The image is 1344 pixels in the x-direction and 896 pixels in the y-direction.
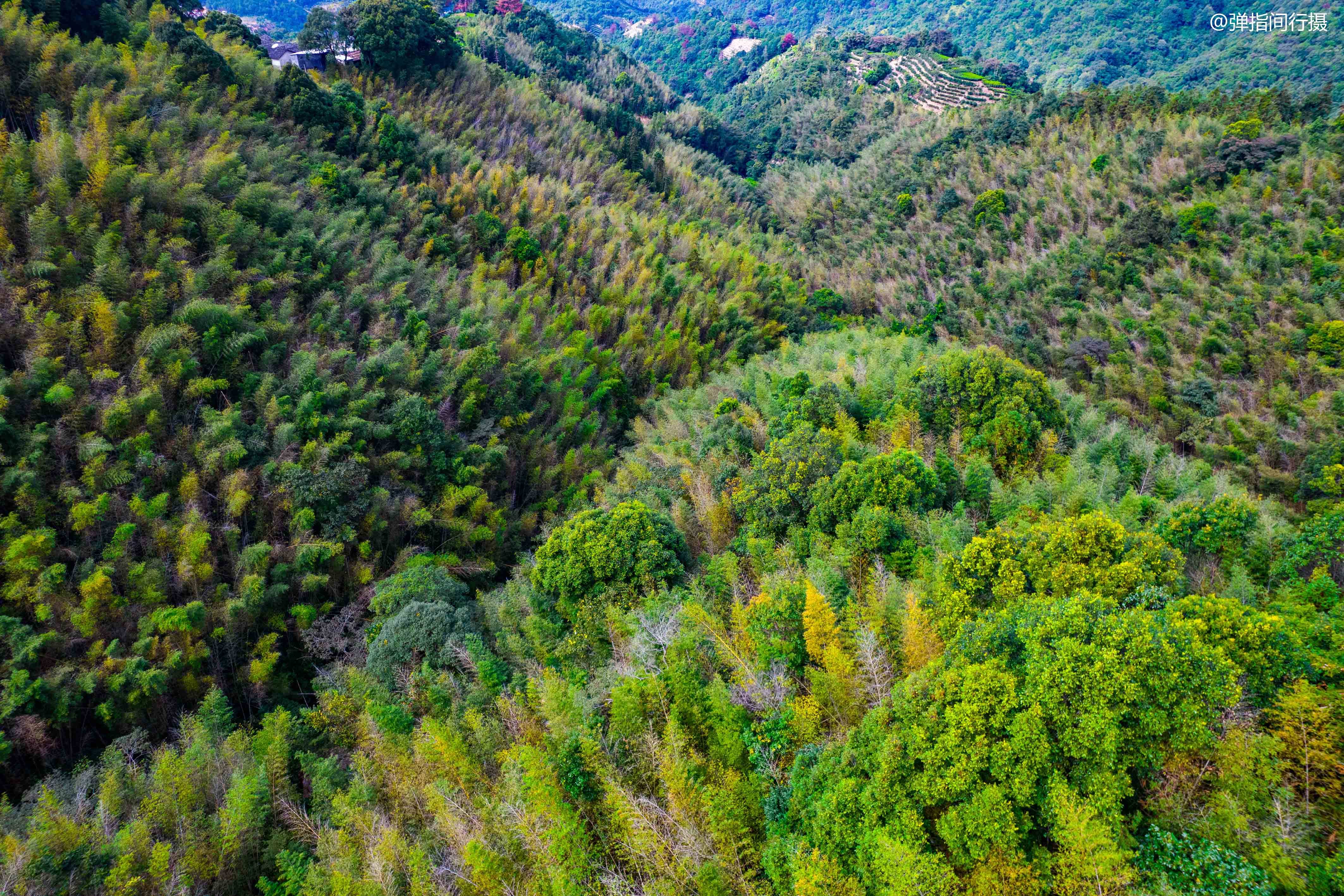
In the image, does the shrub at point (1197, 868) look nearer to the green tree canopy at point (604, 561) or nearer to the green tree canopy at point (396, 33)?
the green tree canopy at point (604, 561)

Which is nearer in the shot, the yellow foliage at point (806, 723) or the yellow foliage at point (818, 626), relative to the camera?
the yellow foliage at point (806, 723)

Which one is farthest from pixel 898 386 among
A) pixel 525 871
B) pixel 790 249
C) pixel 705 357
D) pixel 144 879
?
pixel 790 249

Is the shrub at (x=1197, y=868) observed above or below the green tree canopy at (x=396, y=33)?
below

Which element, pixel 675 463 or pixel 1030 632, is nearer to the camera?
pixel 1030 632

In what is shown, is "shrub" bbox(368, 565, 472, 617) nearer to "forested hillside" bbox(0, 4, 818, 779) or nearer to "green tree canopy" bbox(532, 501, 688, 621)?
"forested hillside" bbox(0, 4, 818, 779)

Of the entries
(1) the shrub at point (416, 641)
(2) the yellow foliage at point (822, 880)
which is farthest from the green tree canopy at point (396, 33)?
(2) the yellow foliage at point (822, 880)

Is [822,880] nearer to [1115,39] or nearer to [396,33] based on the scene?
[396,33]

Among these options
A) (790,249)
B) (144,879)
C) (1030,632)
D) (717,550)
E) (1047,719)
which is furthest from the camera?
(790,249)

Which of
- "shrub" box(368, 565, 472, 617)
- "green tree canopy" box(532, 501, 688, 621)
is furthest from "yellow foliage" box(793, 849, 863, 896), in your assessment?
"shrub" box(368, 565, 472, 617)

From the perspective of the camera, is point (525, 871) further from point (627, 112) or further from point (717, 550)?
point (627, 112)
